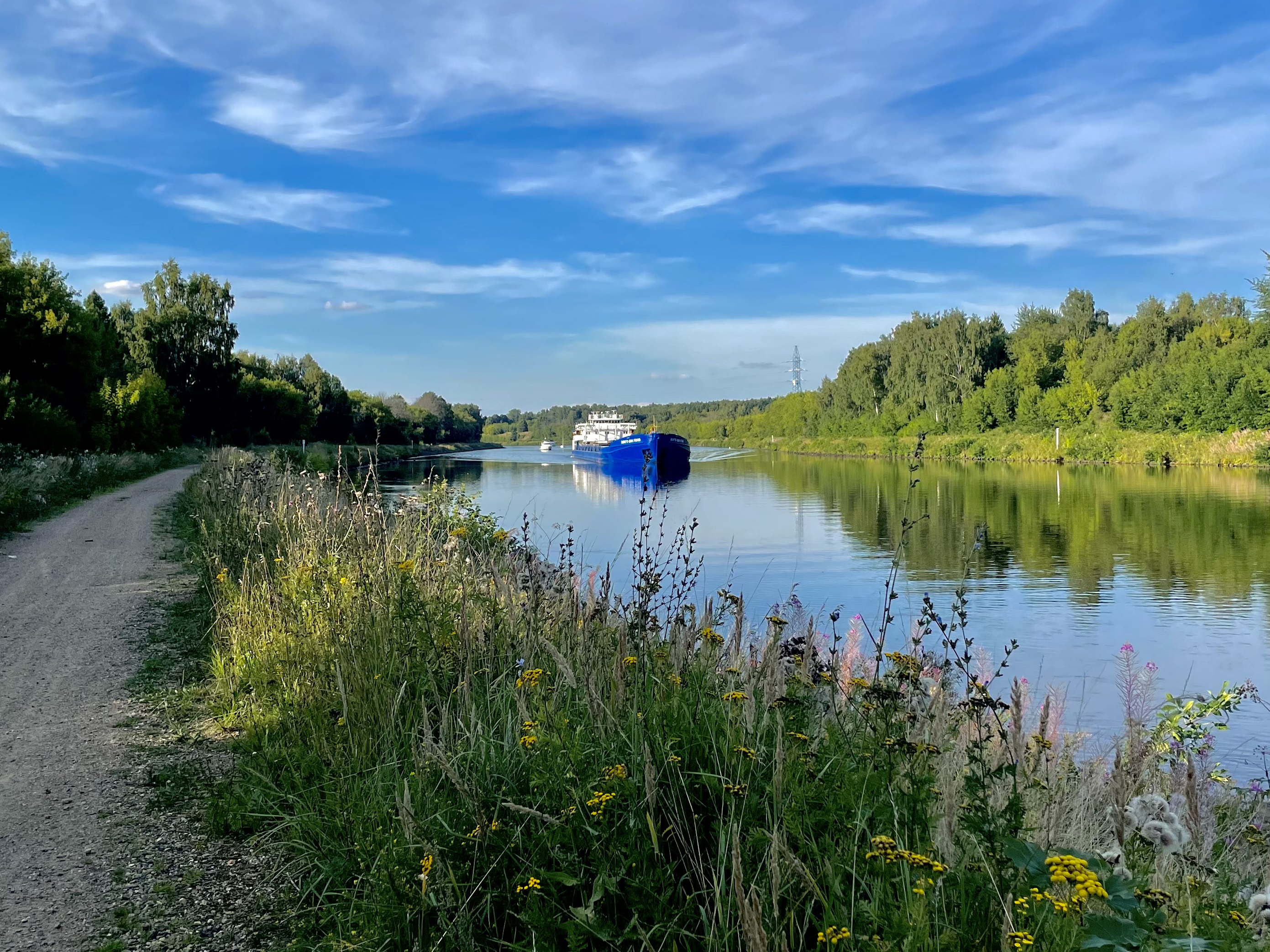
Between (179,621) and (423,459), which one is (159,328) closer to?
(423,459)

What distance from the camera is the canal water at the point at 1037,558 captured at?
36.7ft

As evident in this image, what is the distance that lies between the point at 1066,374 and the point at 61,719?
79.1 meters

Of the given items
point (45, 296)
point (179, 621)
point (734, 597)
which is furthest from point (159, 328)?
point (734, 597)

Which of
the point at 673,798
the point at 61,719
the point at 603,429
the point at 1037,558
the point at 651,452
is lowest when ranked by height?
the point at 1037,558

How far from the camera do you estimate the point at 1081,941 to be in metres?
2.13

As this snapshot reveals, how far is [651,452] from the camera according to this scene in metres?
62.2

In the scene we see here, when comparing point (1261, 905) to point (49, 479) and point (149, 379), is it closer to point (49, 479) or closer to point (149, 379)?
point (49, 479)

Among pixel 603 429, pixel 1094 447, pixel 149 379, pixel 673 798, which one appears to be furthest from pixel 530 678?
pixel 603 429

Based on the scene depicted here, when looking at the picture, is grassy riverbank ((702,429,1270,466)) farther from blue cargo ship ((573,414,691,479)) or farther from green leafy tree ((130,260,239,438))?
green leafy tree ((130,260,239,438))

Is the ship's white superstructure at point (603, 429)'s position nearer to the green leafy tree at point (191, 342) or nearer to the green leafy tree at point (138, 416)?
the green leafy tree at point (191, 342)

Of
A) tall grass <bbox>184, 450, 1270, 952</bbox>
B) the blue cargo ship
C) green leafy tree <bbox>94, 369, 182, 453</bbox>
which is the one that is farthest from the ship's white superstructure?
tall grass <bbox>184, 450, 1270, 952</bbox>

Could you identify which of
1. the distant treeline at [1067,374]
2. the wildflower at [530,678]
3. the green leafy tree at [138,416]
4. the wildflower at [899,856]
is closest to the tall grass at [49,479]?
the green leafy tree at [138,416]

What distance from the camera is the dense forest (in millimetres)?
53438

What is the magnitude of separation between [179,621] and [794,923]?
7349 millimetres
